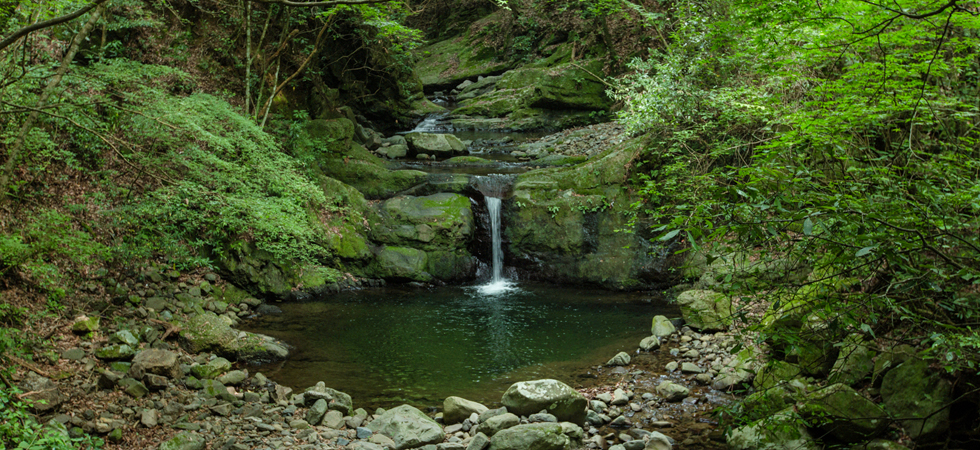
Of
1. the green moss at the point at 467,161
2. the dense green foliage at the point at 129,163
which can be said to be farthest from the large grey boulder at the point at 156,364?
the green moss at the point at 467,161

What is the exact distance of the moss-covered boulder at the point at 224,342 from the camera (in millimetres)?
6465

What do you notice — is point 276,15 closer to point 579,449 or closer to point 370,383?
point 370,383

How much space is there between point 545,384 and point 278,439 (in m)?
2.58

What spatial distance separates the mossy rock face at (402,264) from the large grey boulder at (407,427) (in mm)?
5470

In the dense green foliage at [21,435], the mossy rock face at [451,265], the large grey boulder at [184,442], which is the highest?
the dense green foliage at [21,435]

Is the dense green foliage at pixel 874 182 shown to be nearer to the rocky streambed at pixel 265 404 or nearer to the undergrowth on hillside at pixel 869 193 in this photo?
the undergrowth on hillside at pixel 869 193

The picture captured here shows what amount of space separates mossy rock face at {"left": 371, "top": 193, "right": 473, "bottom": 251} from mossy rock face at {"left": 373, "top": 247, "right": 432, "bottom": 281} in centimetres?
21

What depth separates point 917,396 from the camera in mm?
3936

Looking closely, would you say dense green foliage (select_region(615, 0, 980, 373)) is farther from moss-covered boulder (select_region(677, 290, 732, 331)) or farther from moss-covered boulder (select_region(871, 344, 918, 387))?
moss-covered boulder (select_region(677, 290, 732, 331))

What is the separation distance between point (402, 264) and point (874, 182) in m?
8.65

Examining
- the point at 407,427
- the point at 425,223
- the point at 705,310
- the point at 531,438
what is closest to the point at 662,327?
the point at 705,310

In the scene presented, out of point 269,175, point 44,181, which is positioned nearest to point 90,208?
point 44,181

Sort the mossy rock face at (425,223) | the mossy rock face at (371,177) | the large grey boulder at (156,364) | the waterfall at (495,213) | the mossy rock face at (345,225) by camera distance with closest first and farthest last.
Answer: the large grey boulder at (156,364) → the mossy rock face at (345,225) → the mossy rock face at (425,223) → the waterfall at (495,213) → the mossy rock face at (371,177)

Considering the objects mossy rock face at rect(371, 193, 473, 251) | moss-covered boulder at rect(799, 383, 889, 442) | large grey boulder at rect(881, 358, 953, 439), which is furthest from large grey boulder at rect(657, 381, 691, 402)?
mossy rock face at rect(371, 193, 473, 251)
